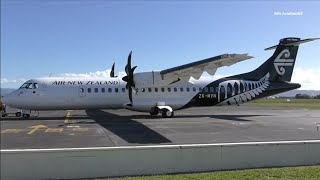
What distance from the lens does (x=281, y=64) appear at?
28219 mm

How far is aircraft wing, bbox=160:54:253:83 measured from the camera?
19859 mm

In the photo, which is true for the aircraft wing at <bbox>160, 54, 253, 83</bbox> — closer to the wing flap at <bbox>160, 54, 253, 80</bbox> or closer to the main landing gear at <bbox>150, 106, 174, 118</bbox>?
the wing flap at <bbox>160, 54, 253, 80</bbox>

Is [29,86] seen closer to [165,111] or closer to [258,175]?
[165,111]

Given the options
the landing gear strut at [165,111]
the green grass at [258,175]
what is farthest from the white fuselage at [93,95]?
the green grass at [258,175]

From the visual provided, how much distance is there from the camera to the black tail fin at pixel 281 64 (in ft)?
91.3

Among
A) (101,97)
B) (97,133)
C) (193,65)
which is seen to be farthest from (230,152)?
(101,97)

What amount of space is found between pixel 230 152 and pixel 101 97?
18145 millimetres

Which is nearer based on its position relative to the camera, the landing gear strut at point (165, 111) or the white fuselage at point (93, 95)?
the white fuselage at point (93, 95)

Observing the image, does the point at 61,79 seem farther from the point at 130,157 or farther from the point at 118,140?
the point at 130,157

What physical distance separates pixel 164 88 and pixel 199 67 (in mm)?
3963

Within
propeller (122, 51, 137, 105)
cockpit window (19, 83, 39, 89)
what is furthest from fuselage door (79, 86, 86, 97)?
propeller (122, 51, 137, 105)

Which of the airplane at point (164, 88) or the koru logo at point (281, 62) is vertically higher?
the koru logo at point (281, 62)

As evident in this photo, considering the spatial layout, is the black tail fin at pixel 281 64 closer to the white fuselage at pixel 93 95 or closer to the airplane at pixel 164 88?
the airplane at pixel 164 88

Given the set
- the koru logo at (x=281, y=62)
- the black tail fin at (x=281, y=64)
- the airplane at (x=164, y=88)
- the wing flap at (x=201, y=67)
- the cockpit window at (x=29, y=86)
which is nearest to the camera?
the wing flap at (x=201, y=67)
